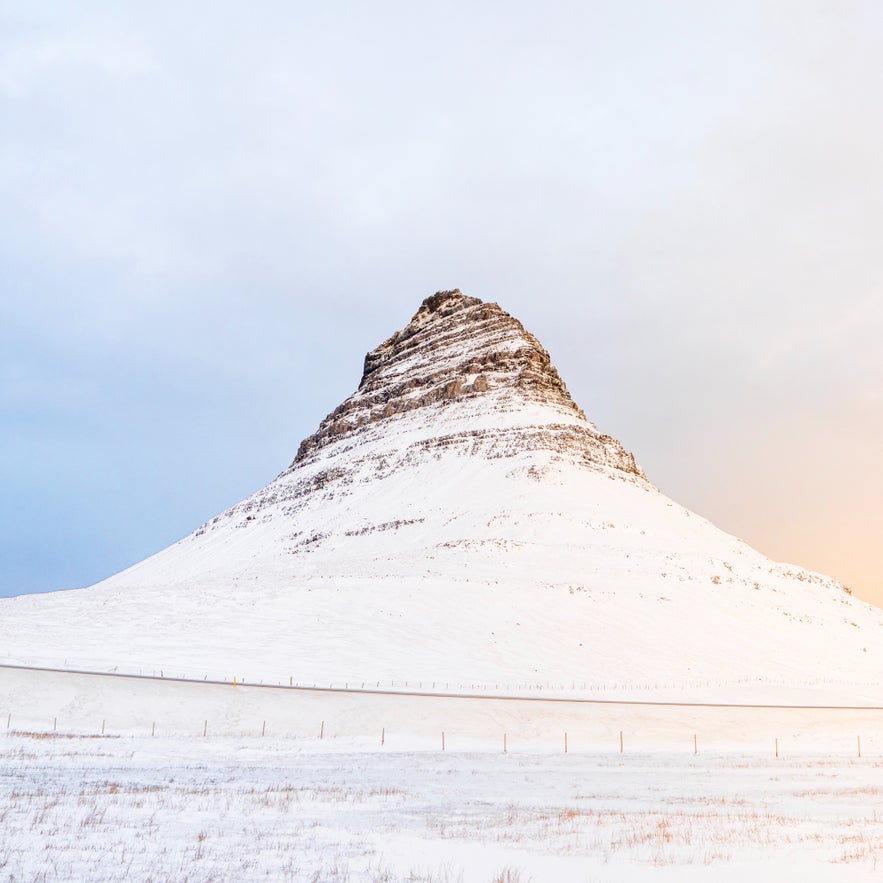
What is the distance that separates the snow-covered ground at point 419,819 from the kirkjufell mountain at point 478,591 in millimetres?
21183

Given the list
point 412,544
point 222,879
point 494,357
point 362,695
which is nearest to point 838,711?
point 362,695

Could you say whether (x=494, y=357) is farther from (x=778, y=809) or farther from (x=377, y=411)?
(x=778, y=809)

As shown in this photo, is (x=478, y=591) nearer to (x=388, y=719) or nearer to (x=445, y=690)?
(x=445, y=690)

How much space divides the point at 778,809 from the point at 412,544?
2577 inches

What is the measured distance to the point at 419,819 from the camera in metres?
16.7

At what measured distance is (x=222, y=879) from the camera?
11.3m

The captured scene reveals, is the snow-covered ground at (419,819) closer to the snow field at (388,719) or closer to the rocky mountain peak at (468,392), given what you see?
the snow field at (388,719)

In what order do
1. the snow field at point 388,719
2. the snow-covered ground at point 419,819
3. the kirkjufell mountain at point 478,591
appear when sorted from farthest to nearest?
the kirkjufell mountain at point 478,591
the snow field at point 388,719
the snow-covered ground at point 419,819

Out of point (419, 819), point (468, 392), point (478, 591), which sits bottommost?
point (419, 819)

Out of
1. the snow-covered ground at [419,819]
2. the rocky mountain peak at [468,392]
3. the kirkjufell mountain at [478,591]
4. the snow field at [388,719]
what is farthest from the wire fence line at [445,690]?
→ the rocky mountain peak at [468,392]

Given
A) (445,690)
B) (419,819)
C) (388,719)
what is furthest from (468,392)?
(419,819)

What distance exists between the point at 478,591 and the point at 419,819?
4746 centimetres

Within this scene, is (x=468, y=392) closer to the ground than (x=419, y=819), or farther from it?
farther from it

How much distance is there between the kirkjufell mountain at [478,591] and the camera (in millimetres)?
52497
